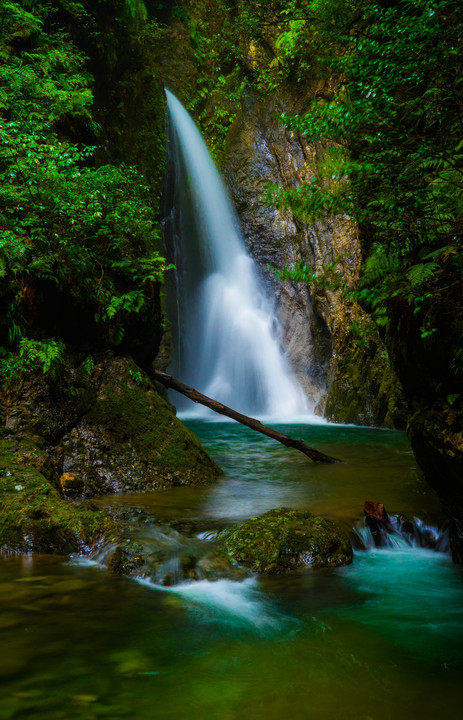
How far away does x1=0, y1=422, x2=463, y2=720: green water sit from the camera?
2.30m

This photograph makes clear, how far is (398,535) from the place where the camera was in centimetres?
518

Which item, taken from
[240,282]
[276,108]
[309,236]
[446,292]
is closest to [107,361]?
[446,292]

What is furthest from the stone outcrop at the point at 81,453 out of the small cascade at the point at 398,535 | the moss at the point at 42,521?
the small cascade at the point at 398,535

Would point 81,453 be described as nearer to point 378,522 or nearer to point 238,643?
point 378,522

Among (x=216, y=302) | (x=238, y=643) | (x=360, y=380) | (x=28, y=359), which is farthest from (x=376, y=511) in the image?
(x=216, y=302)

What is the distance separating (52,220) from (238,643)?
5.80 metres

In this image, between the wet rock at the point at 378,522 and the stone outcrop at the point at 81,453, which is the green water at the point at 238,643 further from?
the stone outcrop at the point at 81,453

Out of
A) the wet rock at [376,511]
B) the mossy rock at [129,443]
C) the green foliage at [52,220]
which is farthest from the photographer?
the mossy rock at [129,443]

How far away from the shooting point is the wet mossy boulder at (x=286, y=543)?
4.15m

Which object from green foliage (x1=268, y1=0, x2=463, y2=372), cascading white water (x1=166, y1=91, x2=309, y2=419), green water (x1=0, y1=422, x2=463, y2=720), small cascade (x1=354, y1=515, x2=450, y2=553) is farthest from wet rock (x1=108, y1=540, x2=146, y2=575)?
cascading white water (x1=166, y1=91, x2=309, y2=419)

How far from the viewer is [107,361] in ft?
23.7

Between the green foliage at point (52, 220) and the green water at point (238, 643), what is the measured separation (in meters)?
3.34

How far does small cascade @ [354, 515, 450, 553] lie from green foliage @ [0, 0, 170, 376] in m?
4.19

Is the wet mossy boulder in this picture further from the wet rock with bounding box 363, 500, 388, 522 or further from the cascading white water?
the cascading white water
